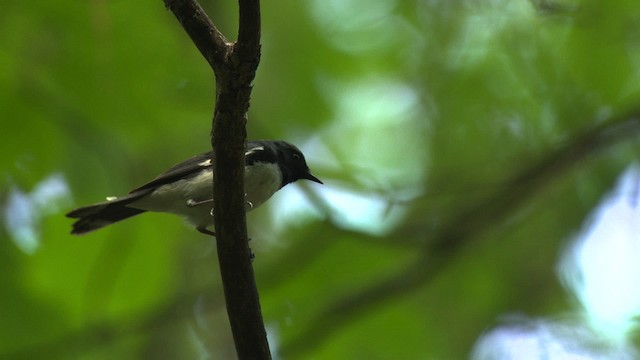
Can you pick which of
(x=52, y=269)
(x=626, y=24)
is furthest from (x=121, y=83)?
(x=626, y=24)

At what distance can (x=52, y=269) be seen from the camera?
20.5 ft

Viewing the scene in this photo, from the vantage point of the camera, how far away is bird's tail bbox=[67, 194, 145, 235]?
5.70 m

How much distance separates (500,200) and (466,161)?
22.9 inches

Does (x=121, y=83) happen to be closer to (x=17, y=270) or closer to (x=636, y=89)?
(x=17, y=270)

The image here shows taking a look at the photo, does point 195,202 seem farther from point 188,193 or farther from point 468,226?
point 468,226

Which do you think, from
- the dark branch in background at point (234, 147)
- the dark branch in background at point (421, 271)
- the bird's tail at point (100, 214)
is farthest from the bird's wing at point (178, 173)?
the dark branch in background at point (234, 147)

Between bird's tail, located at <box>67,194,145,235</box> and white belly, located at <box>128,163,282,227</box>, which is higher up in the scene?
bird's tail, located at <box>67,194,145,235</box>

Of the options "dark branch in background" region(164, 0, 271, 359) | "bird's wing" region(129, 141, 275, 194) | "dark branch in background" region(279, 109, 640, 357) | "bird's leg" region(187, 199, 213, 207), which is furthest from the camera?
"dark branch in background" region(279, 109, 640, 357)

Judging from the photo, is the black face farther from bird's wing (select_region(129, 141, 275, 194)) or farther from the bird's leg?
the bird's leg

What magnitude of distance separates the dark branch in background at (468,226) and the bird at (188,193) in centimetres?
99

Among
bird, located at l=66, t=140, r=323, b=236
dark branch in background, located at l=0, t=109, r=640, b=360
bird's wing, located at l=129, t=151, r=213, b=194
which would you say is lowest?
dark branch in background, located at l=0, t=109, r=640, b=360

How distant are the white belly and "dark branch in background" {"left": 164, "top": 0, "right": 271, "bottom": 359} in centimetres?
172

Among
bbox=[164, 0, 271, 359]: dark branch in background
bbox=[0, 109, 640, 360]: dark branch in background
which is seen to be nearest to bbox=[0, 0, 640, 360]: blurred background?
bbox=[0, 109, 640, 360]: dark branch in background

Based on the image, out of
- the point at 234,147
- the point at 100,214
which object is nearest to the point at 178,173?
the point at 100,214
